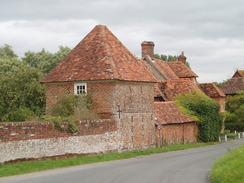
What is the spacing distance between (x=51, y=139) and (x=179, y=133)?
17569 millimetres

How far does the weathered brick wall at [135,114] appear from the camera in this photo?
30375mm

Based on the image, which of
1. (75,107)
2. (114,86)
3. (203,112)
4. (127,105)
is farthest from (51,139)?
(203,112)

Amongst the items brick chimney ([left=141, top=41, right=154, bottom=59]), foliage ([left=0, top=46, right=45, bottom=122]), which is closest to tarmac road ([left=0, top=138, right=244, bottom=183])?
foliage ([left=0, top=46, right=45, bottom=122])

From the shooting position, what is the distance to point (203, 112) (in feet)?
138

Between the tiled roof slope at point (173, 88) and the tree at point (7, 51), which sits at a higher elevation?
the tree at point (7, 51)

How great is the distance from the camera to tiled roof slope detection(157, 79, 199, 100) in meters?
44.7

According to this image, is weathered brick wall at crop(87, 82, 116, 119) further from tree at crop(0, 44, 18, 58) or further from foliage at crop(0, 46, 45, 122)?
tree at crop(0, 44, 18, 58)

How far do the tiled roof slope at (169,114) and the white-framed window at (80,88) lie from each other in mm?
7898

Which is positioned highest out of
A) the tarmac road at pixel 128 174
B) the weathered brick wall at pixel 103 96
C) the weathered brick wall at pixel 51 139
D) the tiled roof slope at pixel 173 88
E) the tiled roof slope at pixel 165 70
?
the tiled roof slope at pixel 165 70

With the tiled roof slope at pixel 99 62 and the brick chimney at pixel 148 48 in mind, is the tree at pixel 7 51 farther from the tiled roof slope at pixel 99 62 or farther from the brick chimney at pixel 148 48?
the tiled roof slope at pixel 99 62

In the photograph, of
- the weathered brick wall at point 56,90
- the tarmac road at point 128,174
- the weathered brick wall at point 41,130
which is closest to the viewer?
the tarmac road at point 128,174

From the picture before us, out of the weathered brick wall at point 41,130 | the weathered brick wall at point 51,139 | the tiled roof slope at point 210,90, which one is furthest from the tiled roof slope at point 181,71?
the weathered brick wall at point 41,130

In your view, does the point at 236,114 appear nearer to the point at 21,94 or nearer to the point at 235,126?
the point at 235,126

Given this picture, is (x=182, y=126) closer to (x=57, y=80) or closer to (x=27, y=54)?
(x=57, y=80)
